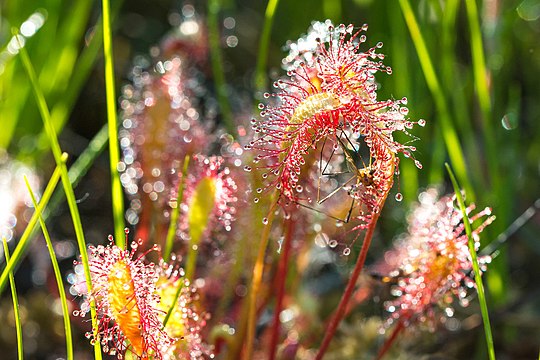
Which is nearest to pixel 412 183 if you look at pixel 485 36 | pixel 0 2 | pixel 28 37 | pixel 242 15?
pixel 485 36

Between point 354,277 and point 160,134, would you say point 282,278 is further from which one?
point 160,134

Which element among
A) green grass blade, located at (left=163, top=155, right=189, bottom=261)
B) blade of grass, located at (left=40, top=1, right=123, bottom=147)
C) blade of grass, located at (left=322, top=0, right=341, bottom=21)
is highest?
blade of grass, located at (left=40, top=1, right=123, bottom=147)

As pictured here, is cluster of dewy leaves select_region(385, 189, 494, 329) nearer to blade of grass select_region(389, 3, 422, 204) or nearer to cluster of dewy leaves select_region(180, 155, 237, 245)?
cluster of dewy leaves select_region(180, 155, 237, 245)

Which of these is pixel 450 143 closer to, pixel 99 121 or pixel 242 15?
pixel 99 121

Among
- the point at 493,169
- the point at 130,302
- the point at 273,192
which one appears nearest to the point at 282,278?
the point at 273,192

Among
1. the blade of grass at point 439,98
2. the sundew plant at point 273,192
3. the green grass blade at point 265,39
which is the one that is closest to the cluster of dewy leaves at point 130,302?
the sundew plant at point 273,192

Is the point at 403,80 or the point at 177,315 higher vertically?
the point at 403,80

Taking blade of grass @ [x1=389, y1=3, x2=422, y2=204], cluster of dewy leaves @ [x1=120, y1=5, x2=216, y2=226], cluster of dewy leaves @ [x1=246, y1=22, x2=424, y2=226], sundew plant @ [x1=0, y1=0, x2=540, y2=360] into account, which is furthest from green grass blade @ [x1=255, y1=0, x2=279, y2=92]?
blade of grass @ [x1=389, y1=3, x2=422, y2=204]
